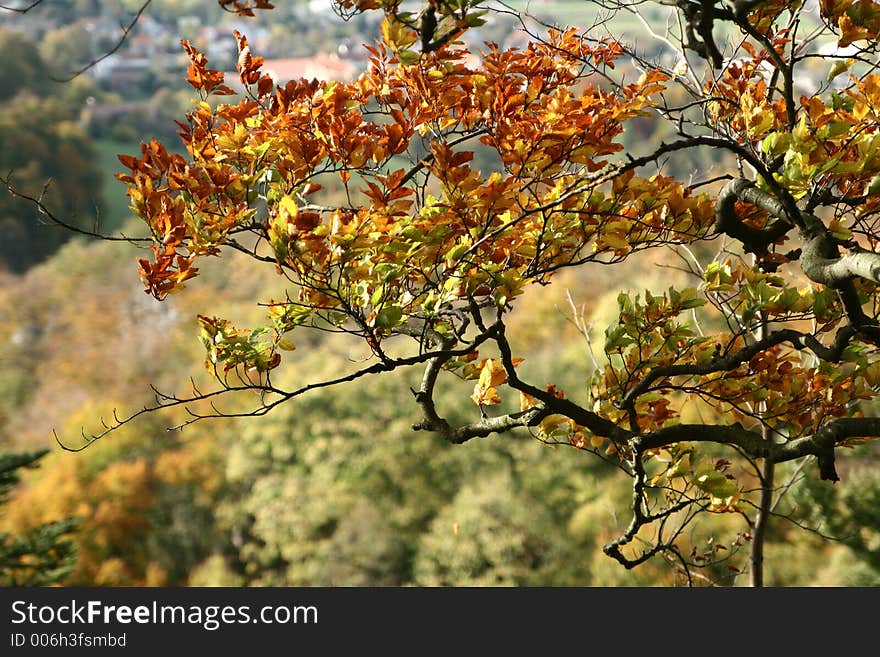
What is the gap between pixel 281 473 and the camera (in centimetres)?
1507

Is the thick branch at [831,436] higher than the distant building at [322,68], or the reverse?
the distant building at [322,68]

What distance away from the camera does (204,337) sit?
5.49 feet

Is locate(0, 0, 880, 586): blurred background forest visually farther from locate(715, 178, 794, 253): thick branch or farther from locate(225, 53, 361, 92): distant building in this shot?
locate(715, 178, 794, 253): thick branch

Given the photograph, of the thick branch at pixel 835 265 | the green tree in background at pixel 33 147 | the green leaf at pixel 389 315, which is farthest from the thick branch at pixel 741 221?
the green tree in background at pixel 33 147

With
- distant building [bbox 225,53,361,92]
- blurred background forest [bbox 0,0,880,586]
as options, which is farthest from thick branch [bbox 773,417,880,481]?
blurred background forest [bbox 0,0,880,586]

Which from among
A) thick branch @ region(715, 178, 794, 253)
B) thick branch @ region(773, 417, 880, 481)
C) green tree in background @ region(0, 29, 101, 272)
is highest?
green tree in background @ region(0, 29, 101, 272)

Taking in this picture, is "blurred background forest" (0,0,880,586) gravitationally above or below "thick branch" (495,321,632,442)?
above

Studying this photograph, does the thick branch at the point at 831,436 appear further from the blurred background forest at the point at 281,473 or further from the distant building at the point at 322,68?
the blurred background forest at the point at 281,473

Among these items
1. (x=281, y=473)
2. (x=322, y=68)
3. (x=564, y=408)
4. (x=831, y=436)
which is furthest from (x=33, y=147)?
(x=831, y=436)

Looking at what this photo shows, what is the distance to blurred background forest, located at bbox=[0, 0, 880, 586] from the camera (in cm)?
1077

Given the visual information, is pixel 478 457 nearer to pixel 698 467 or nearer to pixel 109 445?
pixel 109 445

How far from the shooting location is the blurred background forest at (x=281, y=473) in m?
10.8

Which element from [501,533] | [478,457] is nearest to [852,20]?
[501,533]

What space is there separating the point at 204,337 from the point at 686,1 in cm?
110
